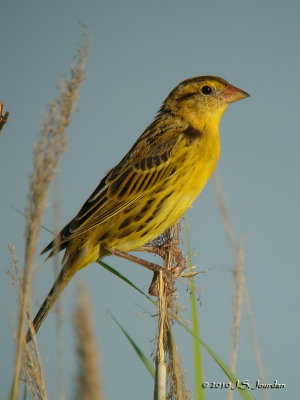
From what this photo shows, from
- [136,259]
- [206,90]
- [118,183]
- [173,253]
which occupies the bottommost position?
[173,253]

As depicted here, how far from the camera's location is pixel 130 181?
4859mm

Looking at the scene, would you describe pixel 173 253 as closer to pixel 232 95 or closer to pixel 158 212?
pixel 158 212

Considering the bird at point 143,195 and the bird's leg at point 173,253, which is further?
the bird at point 143,195

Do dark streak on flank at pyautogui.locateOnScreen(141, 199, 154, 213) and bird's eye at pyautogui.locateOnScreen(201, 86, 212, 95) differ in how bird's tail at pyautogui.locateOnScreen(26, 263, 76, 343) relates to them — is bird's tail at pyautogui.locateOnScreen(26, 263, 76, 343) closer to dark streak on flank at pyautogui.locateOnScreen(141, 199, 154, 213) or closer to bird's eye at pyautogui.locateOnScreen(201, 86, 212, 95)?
dark streak on flank at pyautogui.locateOnScreen(141, 199, 154, 213)

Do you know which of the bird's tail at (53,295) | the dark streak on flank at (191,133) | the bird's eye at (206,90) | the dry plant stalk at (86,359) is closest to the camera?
the dry plant stalk at (86,359)

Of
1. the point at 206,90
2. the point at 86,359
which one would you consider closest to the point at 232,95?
the point at 206,90

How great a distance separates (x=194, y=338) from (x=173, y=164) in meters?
2.16

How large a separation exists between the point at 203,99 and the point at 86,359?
172 inches

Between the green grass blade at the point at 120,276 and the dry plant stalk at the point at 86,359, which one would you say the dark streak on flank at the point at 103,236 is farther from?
the dry plant stalk at the point at 86,359

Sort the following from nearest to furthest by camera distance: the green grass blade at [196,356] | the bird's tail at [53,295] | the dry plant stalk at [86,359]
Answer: the dry plant stalk at [86,359], the green grass blade at [196,356], the bird's tail at [53,295]

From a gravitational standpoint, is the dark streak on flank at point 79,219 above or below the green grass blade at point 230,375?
above

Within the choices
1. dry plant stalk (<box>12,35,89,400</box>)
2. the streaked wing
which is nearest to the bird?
the streaked wing

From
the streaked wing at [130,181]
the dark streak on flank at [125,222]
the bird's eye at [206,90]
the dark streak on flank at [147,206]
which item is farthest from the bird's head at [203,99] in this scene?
the dark streak on flank at [125,222]

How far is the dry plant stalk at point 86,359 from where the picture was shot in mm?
1383
